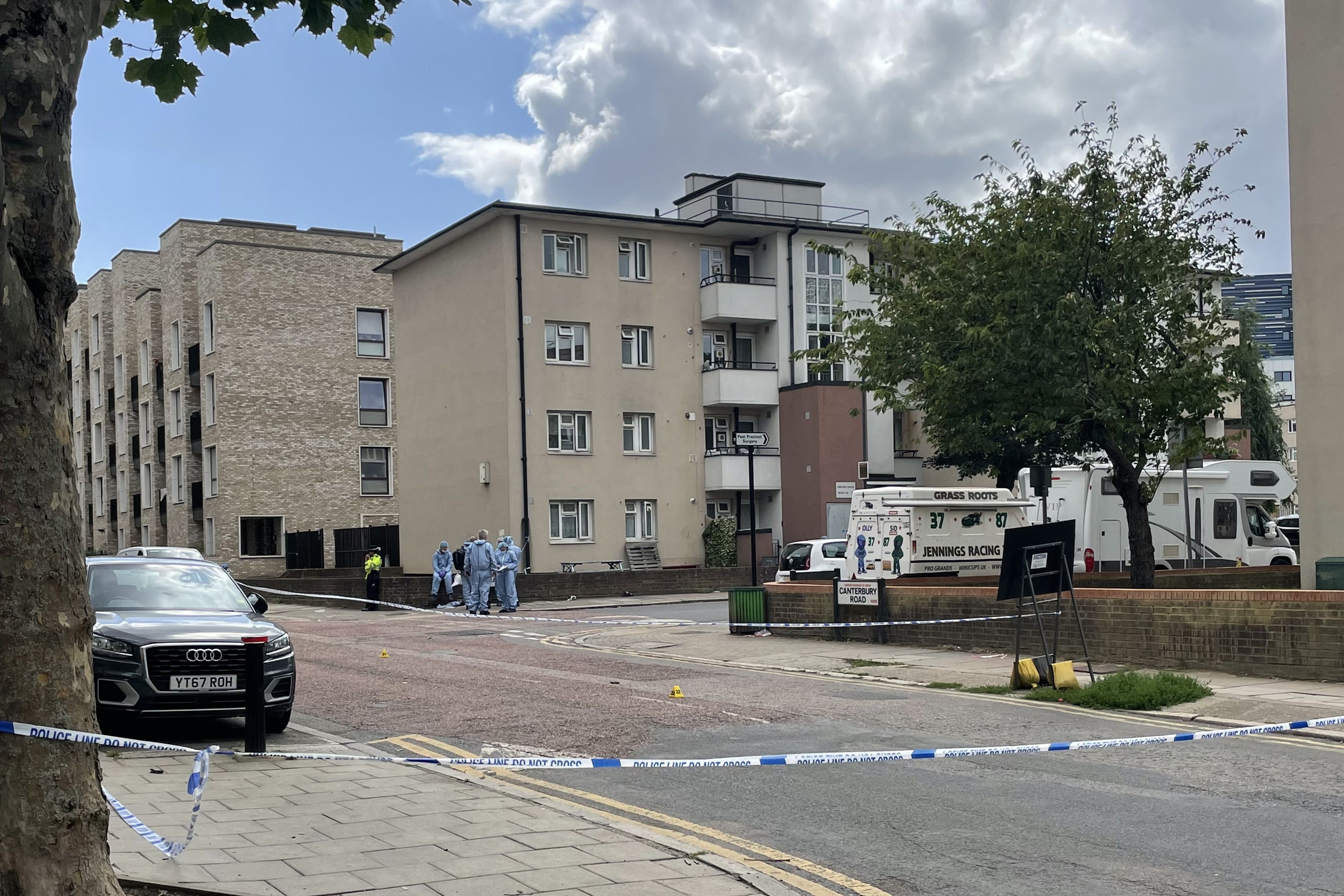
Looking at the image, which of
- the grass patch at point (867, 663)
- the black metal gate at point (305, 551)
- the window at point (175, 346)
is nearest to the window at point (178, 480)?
the window at point (175, 346)

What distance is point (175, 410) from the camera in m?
59.2

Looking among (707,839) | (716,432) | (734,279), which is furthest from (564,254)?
(707,839)

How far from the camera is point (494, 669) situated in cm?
1703

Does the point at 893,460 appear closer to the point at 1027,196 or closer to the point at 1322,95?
the point at 1027,196

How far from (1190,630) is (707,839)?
953 centimetres

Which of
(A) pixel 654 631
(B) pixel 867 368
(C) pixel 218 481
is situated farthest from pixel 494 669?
(C) pixel 218 481

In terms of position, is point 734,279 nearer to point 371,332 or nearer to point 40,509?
point 371,332

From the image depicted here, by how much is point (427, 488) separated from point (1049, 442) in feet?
81.0

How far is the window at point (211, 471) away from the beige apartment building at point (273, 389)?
3.2 inches

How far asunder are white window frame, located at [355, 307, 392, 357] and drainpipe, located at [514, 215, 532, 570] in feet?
56.9

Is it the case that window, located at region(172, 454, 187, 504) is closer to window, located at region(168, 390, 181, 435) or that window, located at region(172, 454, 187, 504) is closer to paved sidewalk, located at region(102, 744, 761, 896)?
window, located at region(168, 390, 181, 435)

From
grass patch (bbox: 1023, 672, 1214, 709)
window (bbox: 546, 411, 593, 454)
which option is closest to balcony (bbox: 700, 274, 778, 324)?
window (bbox: 546, 411, 593, 454)

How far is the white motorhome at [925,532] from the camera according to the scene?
2186cm

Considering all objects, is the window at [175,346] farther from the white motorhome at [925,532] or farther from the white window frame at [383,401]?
the white motorhome at [925,532]
